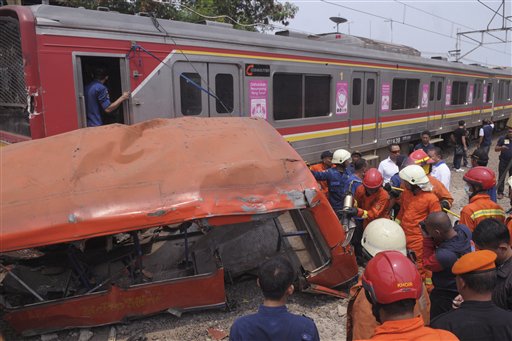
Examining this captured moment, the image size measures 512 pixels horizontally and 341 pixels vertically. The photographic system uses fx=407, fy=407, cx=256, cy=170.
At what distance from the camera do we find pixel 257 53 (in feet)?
21.5

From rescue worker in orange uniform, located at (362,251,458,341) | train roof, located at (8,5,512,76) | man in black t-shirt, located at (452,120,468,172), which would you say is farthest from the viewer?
man in black t-shirt, located at (452,120,468,172)

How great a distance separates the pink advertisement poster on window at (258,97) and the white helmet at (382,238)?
3.90 m

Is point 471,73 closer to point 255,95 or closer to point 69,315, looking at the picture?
point 255,95

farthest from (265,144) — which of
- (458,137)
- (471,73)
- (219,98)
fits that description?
(471,73)

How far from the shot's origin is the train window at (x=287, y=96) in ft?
23.2

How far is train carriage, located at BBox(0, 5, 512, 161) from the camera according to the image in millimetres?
4527

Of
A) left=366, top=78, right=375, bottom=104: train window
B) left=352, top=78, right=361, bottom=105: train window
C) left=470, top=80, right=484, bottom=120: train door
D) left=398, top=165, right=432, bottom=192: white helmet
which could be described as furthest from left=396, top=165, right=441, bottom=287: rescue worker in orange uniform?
left=470, top=80, right=484, bottom=120: train door

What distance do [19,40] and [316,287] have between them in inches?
165

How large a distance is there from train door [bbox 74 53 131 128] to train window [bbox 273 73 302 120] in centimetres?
269

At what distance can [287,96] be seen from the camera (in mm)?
7262

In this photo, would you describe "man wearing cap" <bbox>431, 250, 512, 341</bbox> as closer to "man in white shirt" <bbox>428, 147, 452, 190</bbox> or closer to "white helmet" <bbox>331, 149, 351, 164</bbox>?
"white helmet" <bbox>331, 149, 351, 164</bbox>

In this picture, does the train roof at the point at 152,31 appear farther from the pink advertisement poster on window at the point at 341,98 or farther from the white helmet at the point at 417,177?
the white helmet at the point at 417,177

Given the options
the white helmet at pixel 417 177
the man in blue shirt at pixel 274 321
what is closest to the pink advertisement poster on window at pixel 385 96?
the white helmet at pixel 417 177

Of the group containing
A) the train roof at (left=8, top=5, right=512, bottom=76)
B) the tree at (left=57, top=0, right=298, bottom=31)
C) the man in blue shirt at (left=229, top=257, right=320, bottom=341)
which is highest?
the tree at (left=57, top=0, right=298, bottom=31)
